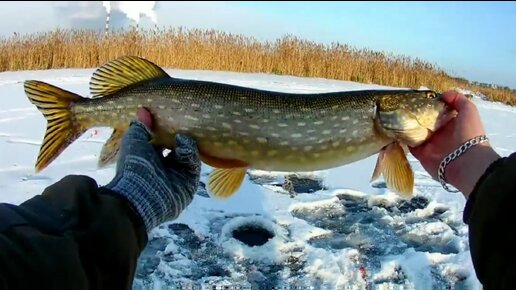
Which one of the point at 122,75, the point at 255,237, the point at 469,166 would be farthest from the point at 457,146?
the point at 255,237

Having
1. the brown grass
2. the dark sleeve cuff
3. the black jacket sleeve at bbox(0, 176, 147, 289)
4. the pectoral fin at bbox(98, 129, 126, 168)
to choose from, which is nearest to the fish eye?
the dark sleeve cuff

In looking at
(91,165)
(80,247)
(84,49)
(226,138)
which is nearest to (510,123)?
(226,138)

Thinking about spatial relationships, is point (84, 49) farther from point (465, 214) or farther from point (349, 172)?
point (465, 214)

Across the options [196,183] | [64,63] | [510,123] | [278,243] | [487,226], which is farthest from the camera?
[64,63]

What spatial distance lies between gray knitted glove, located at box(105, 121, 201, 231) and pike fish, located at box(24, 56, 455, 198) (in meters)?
0.11

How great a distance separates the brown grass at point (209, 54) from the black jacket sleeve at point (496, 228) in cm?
742

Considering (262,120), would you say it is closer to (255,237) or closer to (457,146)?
(457,146)

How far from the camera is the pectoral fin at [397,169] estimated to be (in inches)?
75.5

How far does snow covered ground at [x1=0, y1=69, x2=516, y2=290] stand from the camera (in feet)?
8.06

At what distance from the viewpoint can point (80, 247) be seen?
3.04 ft

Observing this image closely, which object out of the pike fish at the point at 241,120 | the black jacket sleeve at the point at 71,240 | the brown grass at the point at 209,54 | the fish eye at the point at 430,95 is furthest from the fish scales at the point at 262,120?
the brown grass at the point at 209,54

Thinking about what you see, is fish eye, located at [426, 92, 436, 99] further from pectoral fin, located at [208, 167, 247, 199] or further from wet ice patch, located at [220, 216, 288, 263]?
wet ice patch, located at [220, 216, 288, 263]

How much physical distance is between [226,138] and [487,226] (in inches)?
39.6

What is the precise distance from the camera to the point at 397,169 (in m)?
1.93
